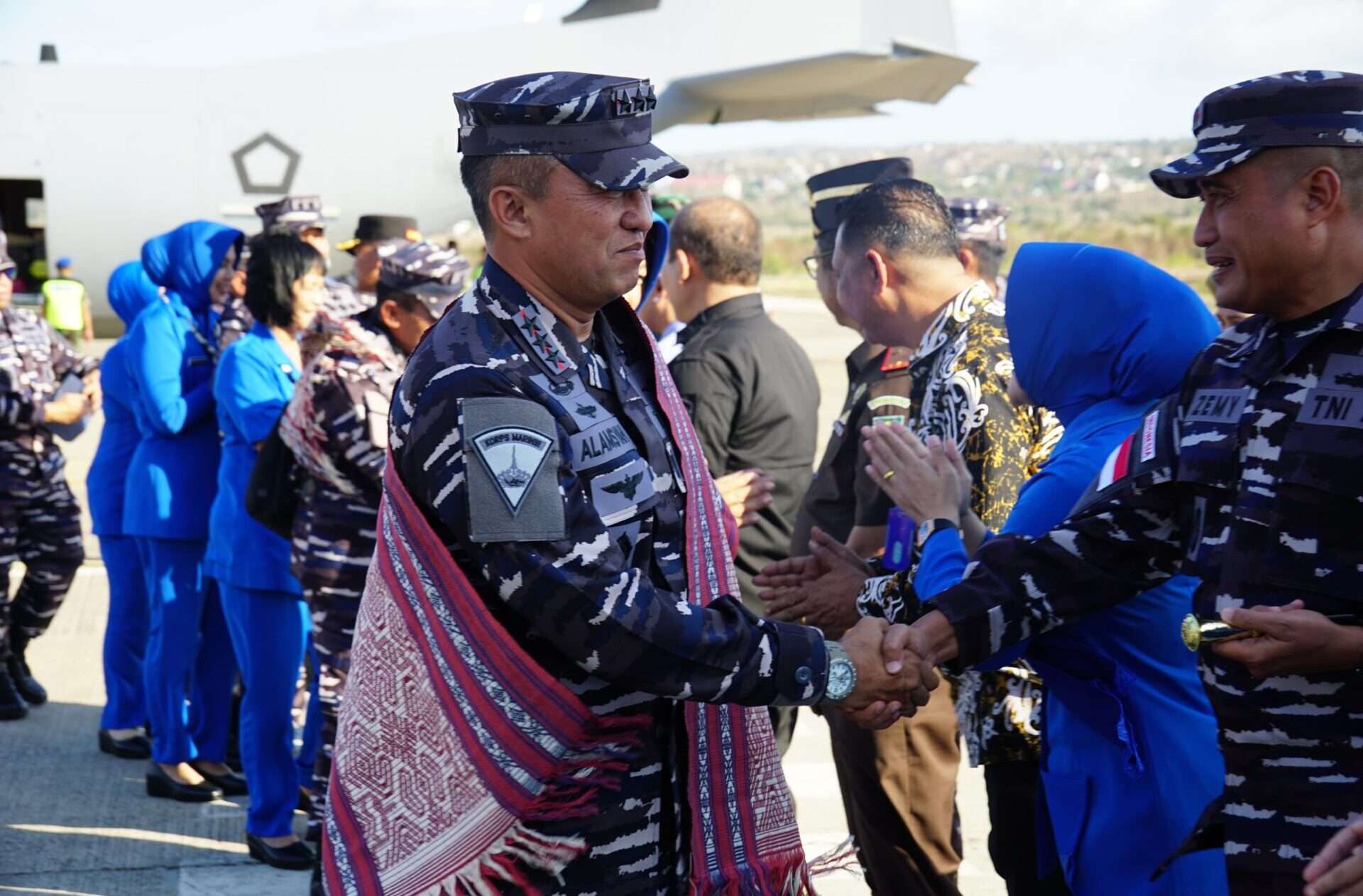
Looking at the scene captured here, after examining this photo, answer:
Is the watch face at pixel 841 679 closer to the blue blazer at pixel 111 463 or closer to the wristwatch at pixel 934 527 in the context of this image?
the wristwatch at pixel 934 527

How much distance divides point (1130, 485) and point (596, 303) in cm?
95

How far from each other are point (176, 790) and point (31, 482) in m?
1.54

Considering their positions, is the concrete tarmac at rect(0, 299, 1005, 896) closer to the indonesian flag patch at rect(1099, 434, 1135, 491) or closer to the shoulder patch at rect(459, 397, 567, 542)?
the indonesian flag patch at rect(1099, 434, 1135, 491)

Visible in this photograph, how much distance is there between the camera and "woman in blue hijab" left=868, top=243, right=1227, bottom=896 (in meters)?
2.51

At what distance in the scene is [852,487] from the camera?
416 cm

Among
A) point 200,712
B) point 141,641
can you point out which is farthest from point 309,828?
point 141,641

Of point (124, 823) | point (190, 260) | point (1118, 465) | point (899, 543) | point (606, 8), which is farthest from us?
point (606, 8)

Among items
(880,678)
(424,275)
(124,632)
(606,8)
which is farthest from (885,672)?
(606,8)

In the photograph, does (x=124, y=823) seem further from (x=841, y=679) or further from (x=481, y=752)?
(x=841, y=679)

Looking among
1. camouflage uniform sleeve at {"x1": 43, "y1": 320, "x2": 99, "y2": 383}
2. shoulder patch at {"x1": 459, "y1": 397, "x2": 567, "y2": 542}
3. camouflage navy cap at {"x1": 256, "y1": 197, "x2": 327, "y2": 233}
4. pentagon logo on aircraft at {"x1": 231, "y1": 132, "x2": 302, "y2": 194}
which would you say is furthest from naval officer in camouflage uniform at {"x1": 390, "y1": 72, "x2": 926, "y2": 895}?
pentagon logo on aircraft at {"x1": 231, "y1": 132, "x2": 302, "y2": 194}

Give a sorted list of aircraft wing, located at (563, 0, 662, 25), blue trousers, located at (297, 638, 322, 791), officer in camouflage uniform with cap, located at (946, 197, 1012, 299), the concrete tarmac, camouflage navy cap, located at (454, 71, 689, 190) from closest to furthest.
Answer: camouflage navy cap, located at (454, 71, 689, 190)
officer in camouflage uniform with cap, located at (946, 197, 1012, 299)
blue trousers, located at (297, 638, 322, 791)
the concrete tarmac
aircraft wing, located at (563, 0, 662, 25)

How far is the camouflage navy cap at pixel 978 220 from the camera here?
4578mm

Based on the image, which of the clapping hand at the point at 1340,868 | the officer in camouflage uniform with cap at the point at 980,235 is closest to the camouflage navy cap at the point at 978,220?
the officer in camouflage uniform with cap at the point at 980,235

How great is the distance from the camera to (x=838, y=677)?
8.07 ft
